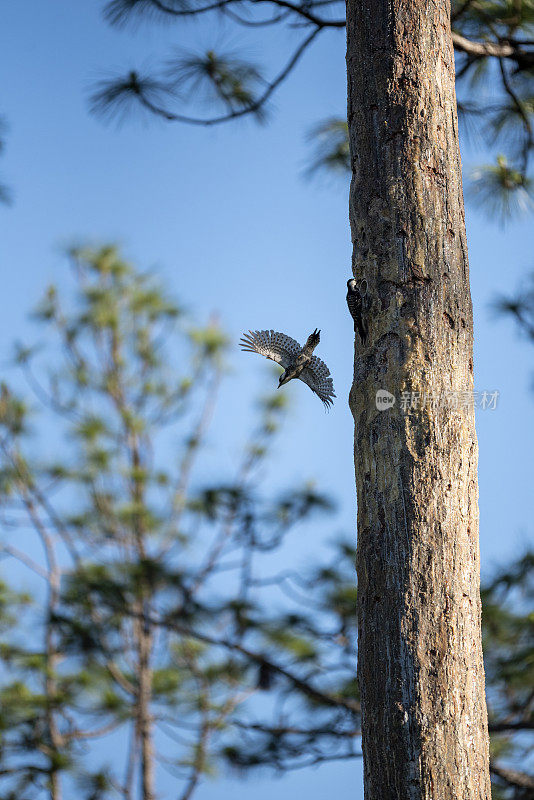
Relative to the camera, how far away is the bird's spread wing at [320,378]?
4.81 feet

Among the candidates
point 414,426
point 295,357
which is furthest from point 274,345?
point 414,426

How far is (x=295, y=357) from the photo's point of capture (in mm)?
1458

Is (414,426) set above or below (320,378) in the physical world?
below

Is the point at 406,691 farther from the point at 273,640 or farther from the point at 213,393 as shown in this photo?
the point at 213,393

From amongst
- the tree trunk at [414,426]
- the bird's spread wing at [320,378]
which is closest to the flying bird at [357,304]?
the tree trunk at [414,426]

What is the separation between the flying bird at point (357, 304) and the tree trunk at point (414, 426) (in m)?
0.01

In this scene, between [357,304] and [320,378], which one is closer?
[357,304]

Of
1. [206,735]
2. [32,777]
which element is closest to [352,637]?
[206,735]

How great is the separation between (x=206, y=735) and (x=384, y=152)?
2968 millimetres

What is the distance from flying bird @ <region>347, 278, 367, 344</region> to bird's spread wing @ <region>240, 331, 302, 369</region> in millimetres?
151

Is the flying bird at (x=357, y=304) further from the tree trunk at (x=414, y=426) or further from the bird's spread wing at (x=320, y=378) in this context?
the bird's spread wing at (x=320, y=378)

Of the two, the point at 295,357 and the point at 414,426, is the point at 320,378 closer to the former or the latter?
the point at 295,357

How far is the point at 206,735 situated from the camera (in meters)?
3.62

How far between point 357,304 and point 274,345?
191 millimetres
